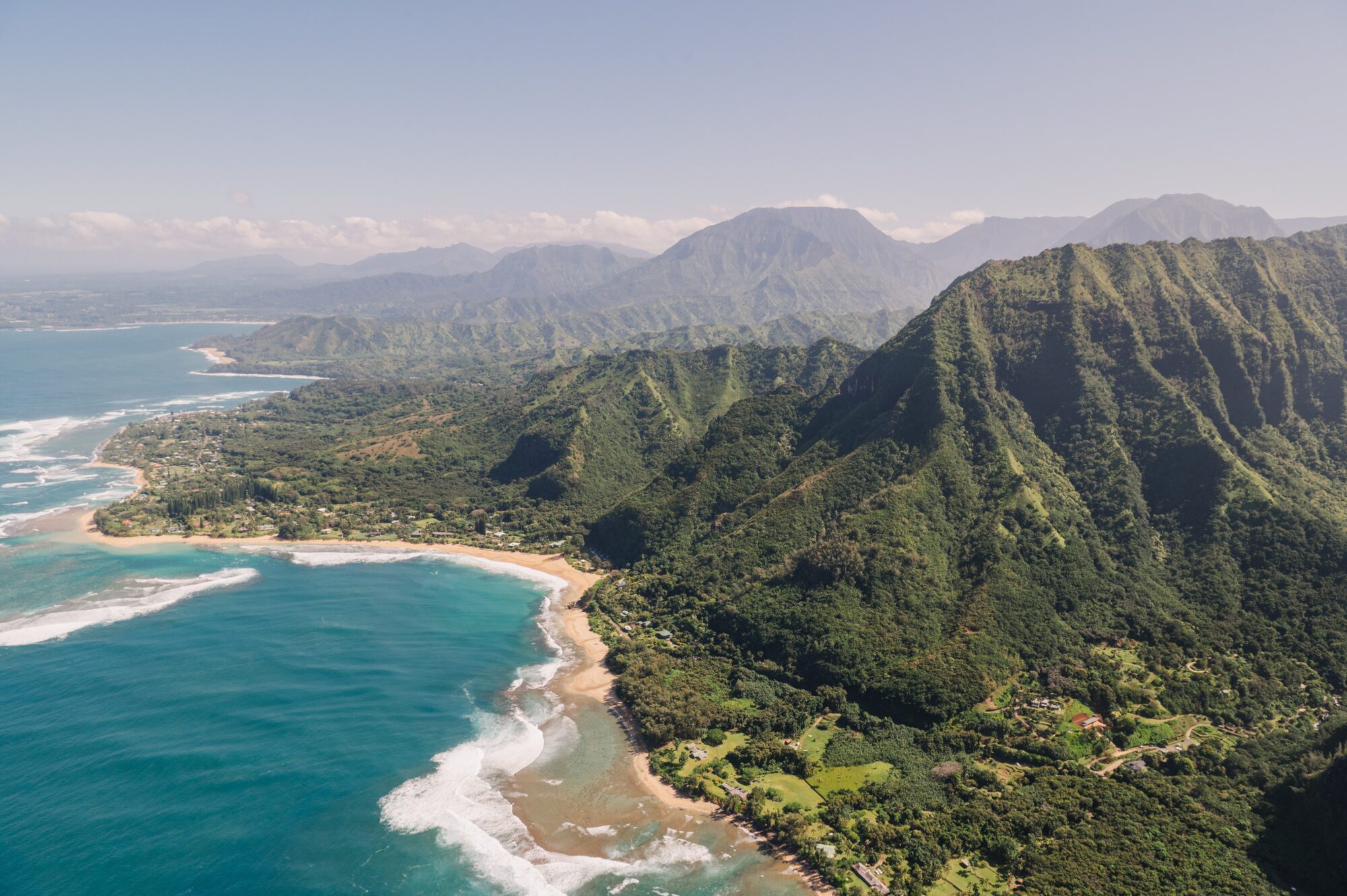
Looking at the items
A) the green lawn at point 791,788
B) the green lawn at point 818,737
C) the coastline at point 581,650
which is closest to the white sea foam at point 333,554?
the coastline at point 581,650

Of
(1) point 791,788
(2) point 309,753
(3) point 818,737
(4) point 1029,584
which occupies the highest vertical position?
(4) point 1029,584

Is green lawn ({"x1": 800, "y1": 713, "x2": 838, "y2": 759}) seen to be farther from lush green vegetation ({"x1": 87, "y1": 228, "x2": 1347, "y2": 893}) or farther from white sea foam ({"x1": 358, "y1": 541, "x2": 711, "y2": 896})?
white sea foam ({"x1": 358, "y1": 541, "x2": 711, "y2": 896})

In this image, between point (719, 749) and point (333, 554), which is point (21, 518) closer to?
point (333, 554)

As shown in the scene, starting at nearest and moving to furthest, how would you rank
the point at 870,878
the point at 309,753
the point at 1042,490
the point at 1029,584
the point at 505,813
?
the point at 870,878
the point at 505,813
the point at 309,753
the point at 1029,584
the point at 1042,490

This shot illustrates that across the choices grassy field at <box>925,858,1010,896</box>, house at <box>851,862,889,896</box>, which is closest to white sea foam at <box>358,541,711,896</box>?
house at <box>851,862,889,896</box>

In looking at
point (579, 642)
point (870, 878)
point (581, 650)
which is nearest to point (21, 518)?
point (579, 642)

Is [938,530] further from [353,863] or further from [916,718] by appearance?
[353,863]

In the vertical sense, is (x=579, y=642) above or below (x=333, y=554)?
below

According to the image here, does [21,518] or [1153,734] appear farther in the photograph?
[21,518]
